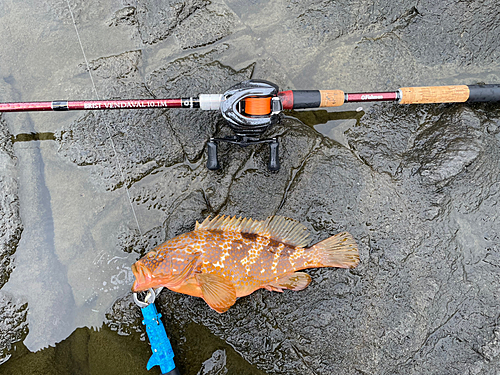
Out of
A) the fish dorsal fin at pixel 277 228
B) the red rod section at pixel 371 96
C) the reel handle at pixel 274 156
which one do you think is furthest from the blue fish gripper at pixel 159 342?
the red rod section at pixel 371 96

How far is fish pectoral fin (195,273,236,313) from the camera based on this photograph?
2.80 meters

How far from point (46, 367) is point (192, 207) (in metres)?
2.08

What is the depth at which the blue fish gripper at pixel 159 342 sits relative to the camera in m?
2.95

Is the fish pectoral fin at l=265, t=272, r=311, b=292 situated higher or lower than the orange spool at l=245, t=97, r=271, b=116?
lower

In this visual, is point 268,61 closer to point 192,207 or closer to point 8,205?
point 192,207

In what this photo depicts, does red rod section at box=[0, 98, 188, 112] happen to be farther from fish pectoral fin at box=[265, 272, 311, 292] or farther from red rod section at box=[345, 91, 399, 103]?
fish pectoral fin at box=[265, 272, 311, 292]

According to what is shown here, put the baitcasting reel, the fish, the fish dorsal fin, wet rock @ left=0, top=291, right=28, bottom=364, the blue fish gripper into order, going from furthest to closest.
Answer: wet rock @ left=0, top=291, right=28, bottom=364 → the fish dorsal fin → the blue fish gripper → the fish → the baitcasting reel

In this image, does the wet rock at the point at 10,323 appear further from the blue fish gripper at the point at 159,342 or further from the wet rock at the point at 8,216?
the blue fish gripper at the point at 159,342

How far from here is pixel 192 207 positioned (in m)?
3.22

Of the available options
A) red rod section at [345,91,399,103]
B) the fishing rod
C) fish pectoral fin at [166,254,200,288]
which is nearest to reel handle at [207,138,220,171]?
the fishing rod

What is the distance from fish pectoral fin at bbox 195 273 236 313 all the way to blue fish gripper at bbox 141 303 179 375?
1.72 ft

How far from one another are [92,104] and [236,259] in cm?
182

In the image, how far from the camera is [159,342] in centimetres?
298

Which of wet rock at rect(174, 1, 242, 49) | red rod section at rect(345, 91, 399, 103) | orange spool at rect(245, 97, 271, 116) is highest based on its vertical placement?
wet rock at rect(174, 1, 242, 49)
